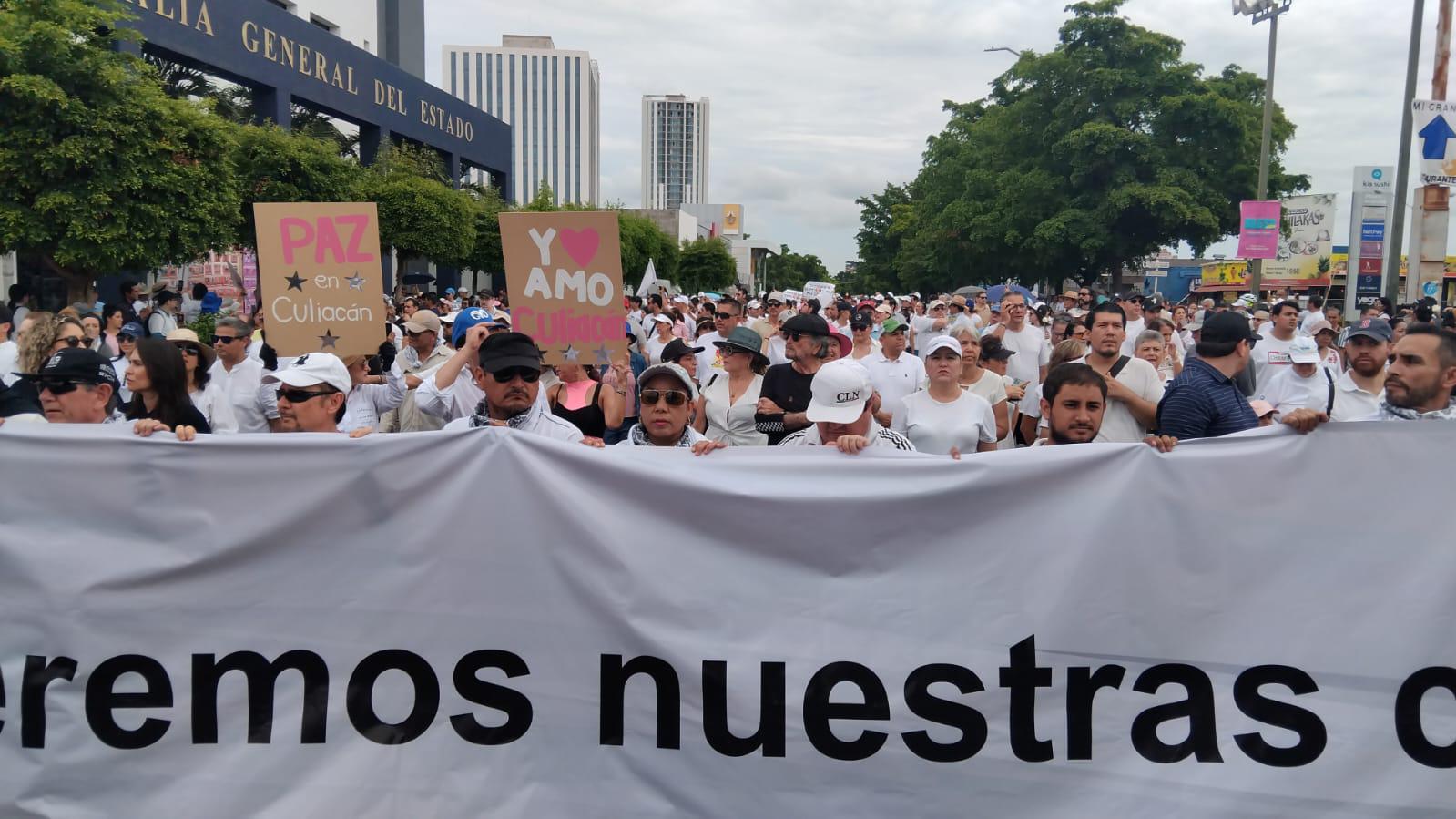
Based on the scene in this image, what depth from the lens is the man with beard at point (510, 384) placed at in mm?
4543

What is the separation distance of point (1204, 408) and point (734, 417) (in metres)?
2.44

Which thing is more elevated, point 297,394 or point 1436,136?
point 1436,136

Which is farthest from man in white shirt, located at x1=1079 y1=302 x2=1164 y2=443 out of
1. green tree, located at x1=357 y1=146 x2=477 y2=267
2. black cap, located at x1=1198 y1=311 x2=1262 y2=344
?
green tree, located at x1=357 y1=146 x2=477 y2=267

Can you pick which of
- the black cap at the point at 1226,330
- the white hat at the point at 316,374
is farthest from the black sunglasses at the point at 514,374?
the black cap at the point at 1226,330

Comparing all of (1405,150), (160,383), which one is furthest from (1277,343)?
(1405,150)

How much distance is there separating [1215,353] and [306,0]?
4349cm

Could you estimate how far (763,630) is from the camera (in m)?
3.64

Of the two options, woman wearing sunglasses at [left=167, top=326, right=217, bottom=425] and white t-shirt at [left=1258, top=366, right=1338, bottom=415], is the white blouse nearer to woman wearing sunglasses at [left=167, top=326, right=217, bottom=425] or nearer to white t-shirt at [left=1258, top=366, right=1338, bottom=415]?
woman wearing sunglasses at [left=167, top=326, right=217, bottom=425]

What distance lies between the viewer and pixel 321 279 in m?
5.71

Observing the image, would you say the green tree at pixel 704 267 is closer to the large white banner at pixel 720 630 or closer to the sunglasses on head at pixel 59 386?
the sunglasses on head at pixel 59 386

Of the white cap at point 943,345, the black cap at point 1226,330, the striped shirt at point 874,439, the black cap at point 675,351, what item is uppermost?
the black cap at point 1226,330

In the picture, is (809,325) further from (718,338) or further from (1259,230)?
(1259,230)

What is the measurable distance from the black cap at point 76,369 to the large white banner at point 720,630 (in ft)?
2.22

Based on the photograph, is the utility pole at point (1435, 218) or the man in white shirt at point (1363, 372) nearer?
the man in white shirt at point (1363, 372)
